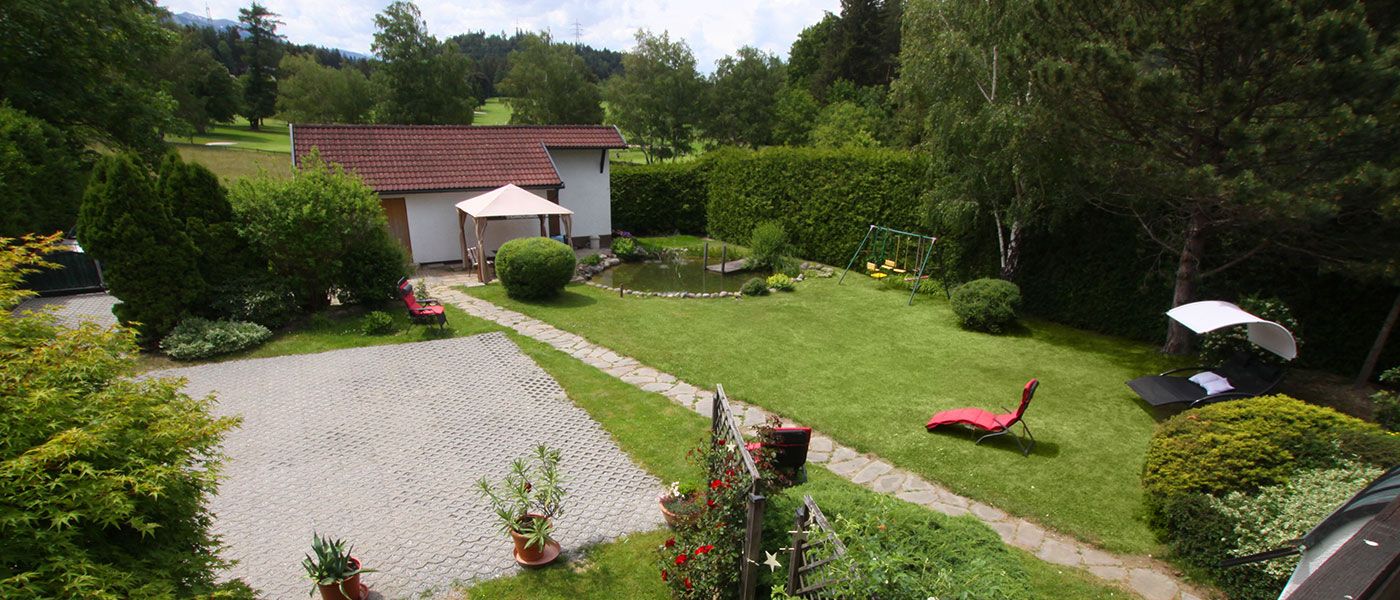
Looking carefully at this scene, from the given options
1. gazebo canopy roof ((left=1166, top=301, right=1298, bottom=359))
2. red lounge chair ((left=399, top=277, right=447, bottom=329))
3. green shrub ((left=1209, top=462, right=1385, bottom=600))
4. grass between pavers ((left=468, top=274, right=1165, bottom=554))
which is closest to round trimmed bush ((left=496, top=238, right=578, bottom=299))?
grass between pavers ((left=468, top=274, right=1165, bottom=554))

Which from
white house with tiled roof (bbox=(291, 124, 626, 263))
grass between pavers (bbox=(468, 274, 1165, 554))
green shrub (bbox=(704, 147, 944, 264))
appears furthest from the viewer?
white house with tiled roof (bbox=(291, 124, 626, 263))

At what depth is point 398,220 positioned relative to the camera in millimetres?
16297

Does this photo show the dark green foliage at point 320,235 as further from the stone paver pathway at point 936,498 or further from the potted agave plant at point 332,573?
the potted agave plant at point 332,573

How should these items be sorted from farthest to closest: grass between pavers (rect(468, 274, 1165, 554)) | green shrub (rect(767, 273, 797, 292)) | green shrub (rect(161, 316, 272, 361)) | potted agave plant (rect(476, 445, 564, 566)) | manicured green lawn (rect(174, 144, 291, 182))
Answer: manicured green lawn (rect(174, 144, 291, 182)) < green shrub (rect(767, 273, 797, 292)) < green shrub (rect(161, 316, 272, 361)) < grass between pavers (rect(468, 274, 1165, 554)) < potted agave plant (rect(476, 445, 564, 566))

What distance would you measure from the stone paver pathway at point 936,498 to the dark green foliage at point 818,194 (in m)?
8.87

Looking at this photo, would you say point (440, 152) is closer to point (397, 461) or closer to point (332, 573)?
point (397, 461)

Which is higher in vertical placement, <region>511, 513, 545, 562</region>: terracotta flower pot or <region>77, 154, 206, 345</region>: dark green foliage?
<region>77, 154, 206, 345</region>: dark green foliage

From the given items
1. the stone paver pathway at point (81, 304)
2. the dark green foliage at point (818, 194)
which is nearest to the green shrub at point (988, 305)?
the dark green foliage at point (818, 194)

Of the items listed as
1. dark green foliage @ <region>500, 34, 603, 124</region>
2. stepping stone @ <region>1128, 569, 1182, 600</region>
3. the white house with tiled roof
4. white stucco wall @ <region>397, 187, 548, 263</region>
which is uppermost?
dark green foliage @ <region>500, 34, 603, 124</region>

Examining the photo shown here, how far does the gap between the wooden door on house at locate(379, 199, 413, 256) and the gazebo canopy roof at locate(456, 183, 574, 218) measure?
169 centimetres

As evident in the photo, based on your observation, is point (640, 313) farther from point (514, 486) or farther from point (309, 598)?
point (309, 598)

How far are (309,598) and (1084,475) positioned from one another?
7.60 metres

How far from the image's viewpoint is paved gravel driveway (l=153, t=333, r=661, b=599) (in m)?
5.26

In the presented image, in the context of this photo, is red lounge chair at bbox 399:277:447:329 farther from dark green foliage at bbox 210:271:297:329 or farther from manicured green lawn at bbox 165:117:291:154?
manicured green lawn at bbox 165:117:291:154
